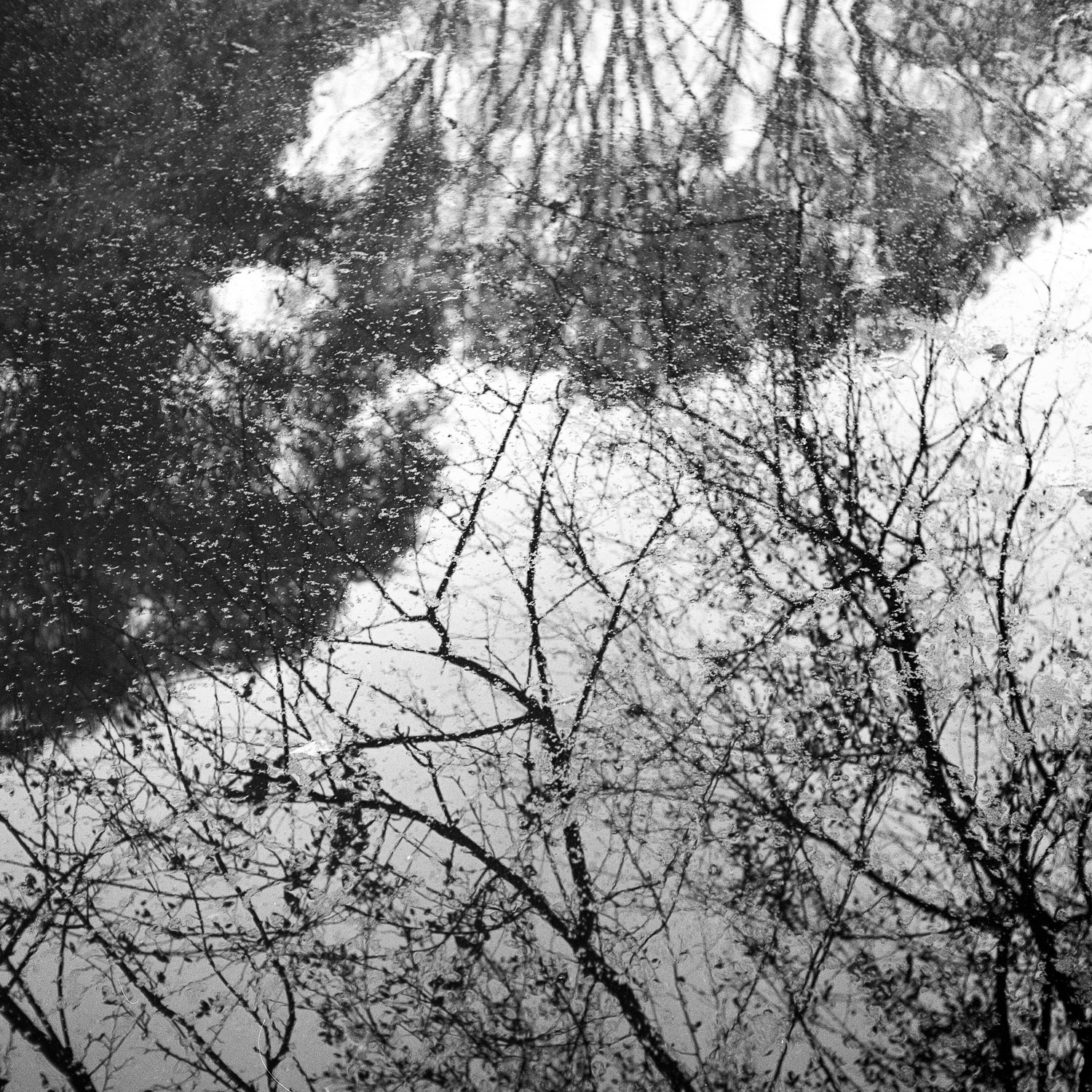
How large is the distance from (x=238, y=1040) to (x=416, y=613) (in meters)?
0.90

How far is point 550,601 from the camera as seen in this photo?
2188 mm

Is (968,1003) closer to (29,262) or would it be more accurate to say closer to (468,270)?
(468,270)

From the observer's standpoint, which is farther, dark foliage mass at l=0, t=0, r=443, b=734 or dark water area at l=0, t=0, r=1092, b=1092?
dark foliage mass at l=0, t=0, r=443, b=734

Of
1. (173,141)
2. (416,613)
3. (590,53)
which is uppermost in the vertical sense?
(590,53)

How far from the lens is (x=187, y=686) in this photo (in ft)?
6.70

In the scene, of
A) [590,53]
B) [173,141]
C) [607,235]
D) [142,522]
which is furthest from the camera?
[590,53]

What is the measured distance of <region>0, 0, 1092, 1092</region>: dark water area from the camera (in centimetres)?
158

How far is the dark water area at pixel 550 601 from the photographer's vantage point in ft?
5.18

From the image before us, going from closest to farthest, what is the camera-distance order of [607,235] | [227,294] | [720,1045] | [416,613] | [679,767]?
[720,1045] < [679,767] < [416,613] < [227,294] < [607,235]

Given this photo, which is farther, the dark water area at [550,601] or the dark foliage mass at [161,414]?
the dark foliage mass at [161,414]

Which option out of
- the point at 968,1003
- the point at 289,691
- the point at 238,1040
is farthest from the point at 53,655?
the point at 968,1003

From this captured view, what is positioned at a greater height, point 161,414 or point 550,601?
point 161,414

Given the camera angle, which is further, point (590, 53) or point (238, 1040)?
point (590, 53)

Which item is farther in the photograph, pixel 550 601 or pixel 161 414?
pixel 161 414
